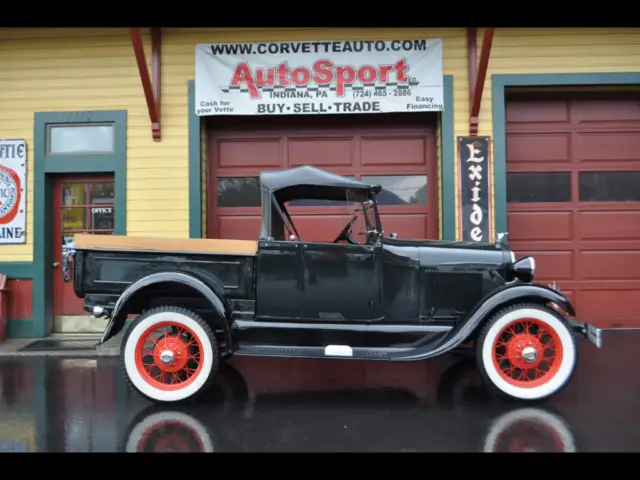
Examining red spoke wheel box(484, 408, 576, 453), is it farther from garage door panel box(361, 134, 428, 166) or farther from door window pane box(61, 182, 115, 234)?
door window pane box(61, 182, 115, 234)

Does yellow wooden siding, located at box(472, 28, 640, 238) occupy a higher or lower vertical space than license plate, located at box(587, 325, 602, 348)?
higher

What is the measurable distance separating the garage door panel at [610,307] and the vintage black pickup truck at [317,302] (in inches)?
112

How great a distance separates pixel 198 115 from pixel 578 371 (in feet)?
17.8

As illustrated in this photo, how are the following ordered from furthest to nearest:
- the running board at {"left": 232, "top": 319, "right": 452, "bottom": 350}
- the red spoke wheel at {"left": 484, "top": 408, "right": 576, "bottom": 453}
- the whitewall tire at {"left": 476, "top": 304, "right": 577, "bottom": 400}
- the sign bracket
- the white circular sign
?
the white circular sign, the sign bracket, the running board at {"left": 232, "top": 319, "right": 452, "bottom": 350}, the whitewall tire at {"left": 476, "top": 304, "right": 577, "bottom": 400}, the red spoke wheel at {"left": 484, "top": 408, "right": 576, "bottom": 453}

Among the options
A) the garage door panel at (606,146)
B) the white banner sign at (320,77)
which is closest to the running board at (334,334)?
the white banner sign at (320,77)

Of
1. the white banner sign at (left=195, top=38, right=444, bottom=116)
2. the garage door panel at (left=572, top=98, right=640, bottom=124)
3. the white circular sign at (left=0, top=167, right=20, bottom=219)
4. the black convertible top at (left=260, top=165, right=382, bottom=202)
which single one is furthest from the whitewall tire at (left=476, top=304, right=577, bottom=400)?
the white circular sign at (left=0, top=167, right=20, bottom=219)

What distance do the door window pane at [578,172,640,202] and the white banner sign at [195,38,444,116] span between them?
238cm

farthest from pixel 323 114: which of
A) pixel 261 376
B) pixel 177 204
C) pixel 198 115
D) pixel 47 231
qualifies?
pixel 47 231

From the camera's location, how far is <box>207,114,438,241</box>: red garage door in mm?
6574

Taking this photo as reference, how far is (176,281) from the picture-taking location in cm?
379

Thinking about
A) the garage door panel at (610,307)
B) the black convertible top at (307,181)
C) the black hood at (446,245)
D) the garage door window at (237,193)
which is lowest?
the garage door panel at (610,307)

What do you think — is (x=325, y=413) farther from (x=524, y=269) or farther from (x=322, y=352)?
(x=524, y=269)

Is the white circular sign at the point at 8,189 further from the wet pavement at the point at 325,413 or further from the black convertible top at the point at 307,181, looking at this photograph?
the black convertible top at the point at 307,181

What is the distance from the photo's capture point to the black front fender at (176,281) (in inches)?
147
